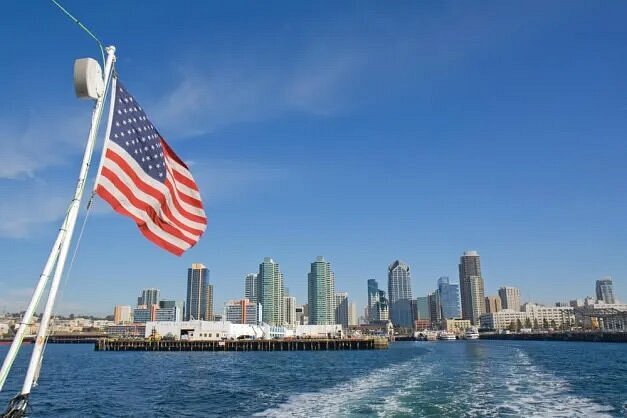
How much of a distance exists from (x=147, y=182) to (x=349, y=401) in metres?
31.2

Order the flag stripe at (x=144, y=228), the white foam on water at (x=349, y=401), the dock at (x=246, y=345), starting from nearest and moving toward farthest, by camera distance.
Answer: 1. the flag stripe at (x=144, y=228)
2. the white foam on water at (x=349, y=401)
3. the dock at (x=246, y=345)

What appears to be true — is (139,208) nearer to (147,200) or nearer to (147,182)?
(147,200)

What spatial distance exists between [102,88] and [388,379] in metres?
50.0

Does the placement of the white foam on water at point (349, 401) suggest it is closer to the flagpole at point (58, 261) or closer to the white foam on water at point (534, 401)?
the white foam on water at point (534, 401)

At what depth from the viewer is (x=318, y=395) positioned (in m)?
41.2

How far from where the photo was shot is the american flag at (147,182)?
9605 millimetres

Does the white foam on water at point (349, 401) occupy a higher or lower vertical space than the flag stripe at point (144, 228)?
lower

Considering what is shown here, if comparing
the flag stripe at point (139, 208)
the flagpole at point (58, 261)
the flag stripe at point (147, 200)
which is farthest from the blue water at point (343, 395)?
the flagpole at point (58, 261)

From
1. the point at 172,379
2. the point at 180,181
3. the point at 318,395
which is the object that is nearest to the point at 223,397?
the point at 318,395

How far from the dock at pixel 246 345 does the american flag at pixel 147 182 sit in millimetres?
149970

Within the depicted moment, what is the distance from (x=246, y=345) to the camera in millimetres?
156375

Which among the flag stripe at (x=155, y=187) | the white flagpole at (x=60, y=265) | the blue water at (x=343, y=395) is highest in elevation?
the flag stripe at (x=155, y=187)

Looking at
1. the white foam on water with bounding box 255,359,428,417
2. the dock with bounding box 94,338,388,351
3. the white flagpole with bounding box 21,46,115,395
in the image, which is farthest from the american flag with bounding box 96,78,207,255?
the dock with bounding box 94,338,388,351

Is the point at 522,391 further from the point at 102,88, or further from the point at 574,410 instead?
the point at 102,88
